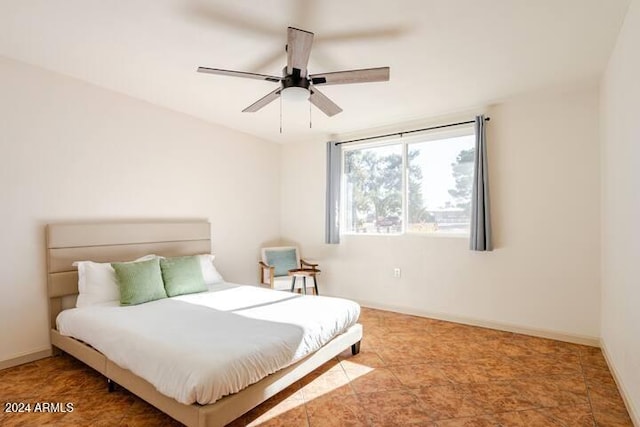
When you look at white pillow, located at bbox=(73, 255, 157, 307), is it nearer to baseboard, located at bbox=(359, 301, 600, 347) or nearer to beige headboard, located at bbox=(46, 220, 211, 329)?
beige headboard, located at bbox=(46, 220, 211, 329)

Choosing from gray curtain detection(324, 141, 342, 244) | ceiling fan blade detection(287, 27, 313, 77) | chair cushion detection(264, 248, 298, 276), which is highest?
ceiling fan blade detection(287, 27, 313, 77)

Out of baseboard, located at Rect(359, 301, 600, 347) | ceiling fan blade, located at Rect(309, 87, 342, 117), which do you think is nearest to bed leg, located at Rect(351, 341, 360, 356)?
baseboard, located at Rect(359, 301, 600, 347)

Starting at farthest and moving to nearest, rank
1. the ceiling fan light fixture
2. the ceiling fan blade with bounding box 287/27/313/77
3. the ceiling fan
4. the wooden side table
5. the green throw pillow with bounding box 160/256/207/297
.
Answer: the wooden side table < the green throw pillow with bounding box 160/256/207/297 < the ceiling fan light fixture < the ceiling fan < the ceiling fan blade with bounding box 287/27/313/77

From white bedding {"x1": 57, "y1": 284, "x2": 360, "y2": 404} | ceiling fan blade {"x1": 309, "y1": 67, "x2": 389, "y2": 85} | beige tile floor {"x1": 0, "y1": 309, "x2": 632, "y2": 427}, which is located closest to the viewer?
white bedding {"x1": 57, "y1": 284, "x2": 360, "y2": 404}

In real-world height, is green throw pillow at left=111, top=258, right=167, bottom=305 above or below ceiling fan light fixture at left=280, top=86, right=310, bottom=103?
below

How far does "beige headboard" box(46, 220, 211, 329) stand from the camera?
3.07 metres

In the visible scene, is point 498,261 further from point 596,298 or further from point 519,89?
point 519,89

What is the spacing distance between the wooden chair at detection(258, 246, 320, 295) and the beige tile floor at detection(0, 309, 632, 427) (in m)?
1.52

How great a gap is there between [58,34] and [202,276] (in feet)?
8.02

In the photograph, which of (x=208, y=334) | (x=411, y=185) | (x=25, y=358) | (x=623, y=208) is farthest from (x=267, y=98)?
(x=25, y=358)

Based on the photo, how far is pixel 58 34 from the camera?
248cm

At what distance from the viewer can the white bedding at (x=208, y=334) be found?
1872mm

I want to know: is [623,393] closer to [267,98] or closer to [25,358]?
[267,98]

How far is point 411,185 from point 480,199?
3.25 feet
